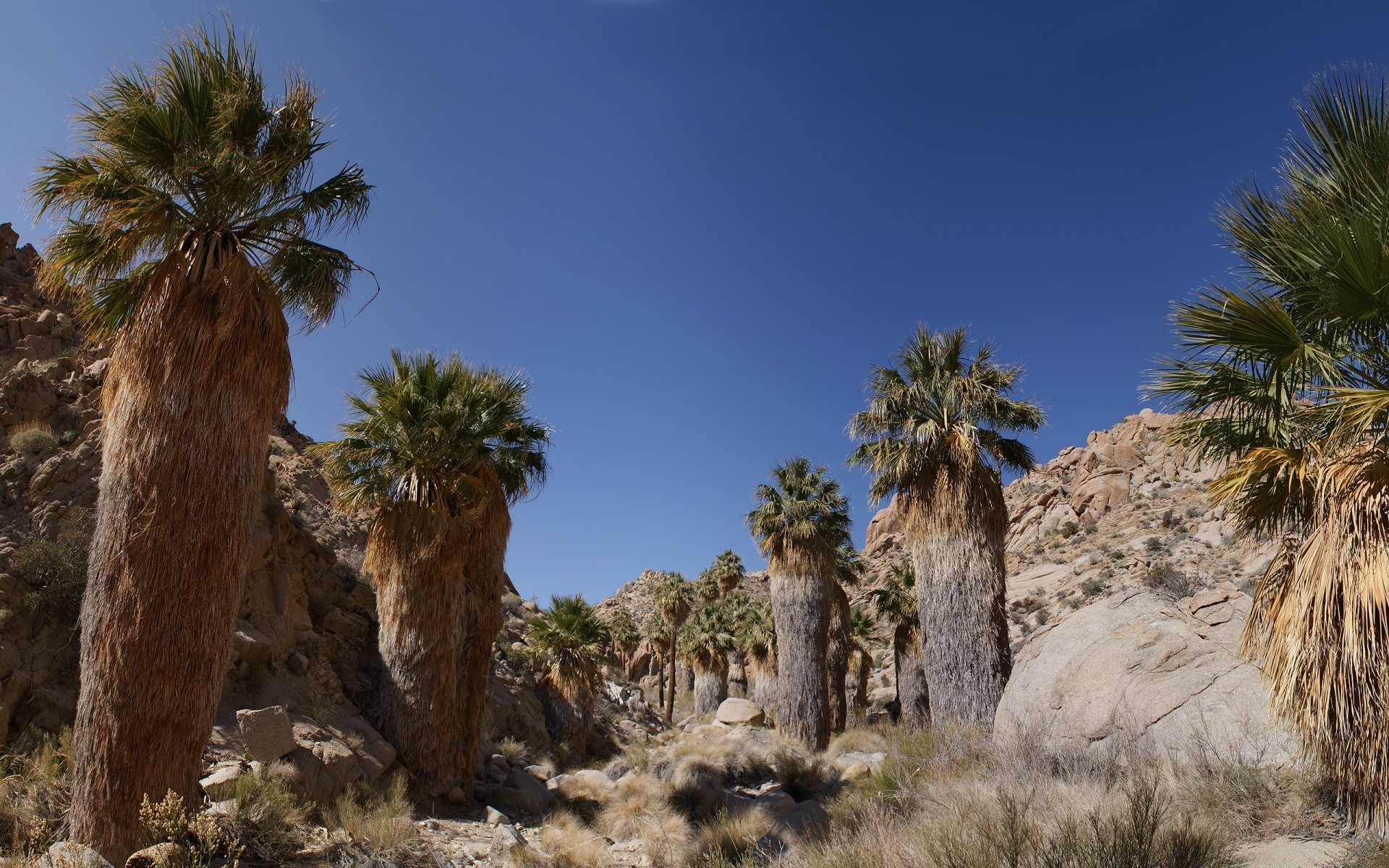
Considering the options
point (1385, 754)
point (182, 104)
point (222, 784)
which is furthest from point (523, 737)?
point (1385, 754)

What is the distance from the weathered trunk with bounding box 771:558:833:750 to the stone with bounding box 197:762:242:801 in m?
17.9

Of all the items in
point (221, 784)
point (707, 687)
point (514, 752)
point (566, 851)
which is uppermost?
point (221, 784)

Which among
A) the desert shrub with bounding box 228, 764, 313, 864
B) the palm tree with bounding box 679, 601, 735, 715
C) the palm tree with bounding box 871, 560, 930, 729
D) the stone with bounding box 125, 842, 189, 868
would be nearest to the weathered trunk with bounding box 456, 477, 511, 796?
the desert shrub with bounding box 228, 764, 313, 864

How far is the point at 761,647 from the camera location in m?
35.3

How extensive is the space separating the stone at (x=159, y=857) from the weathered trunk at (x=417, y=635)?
7.07 metres

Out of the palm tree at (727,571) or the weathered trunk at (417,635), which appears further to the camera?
the palm tree at (727,571)

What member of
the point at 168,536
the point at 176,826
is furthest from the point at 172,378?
the point at 176,826

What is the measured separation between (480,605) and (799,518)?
512 inches

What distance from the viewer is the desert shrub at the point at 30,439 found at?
1239 centimetres

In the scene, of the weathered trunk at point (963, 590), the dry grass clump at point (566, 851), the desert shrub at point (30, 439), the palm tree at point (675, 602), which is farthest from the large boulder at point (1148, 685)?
the palm tree at point (675, 602)

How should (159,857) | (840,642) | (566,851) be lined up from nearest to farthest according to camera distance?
(159,857) < (566,851) < (840,642)

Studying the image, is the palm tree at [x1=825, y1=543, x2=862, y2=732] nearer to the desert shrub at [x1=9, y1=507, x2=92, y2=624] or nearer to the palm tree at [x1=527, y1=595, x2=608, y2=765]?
the palm tree at [x1=527, y1=595, x2=608, y2=765]

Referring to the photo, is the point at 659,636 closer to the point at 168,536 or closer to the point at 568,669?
the point at 568,669

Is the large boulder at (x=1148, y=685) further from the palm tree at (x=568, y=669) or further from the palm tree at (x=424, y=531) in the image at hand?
the palm tree at (x=568, y=669)
